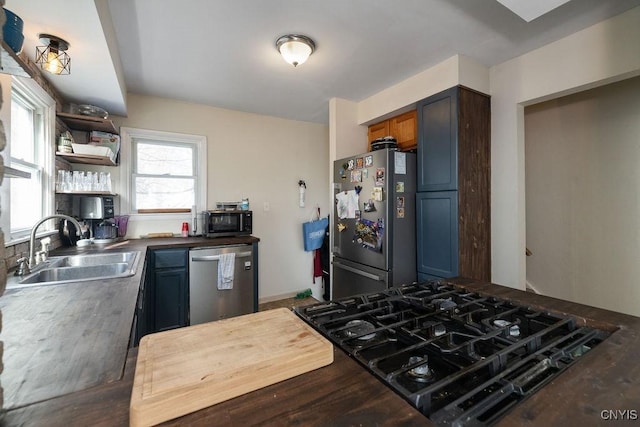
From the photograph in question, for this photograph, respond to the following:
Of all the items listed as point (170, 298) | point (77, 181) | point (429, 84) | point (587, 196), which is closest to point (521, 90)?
point (429, 84)

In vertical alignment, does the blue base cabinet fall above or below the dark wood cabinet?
below

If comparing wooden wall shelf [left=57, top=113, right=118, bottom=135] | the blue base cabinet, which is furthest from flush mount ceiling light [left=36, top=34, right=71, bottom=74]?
the blue base cabinet

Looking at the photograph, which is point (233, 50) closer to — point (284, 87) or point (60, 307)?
point (284, 87)

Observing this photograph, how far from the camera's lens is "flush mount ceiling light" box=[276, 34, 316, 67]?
6.43 ft

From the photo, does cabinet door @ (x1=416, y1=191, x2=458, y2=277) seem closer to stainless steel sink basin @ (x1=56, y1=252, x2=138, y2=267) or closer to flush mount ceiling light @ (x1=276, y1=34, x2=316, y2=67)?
flush mount ceiling light @ (x1=276, y1=34, x2=316, y2=67)

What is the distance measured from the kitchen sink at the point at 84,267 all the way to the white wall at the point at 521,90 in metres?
2.69

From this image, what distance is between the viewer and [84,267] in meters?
1.78

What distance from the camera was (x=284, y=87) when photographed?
109 inches

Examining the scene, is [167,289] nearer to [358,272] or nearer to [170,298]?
[170,298]

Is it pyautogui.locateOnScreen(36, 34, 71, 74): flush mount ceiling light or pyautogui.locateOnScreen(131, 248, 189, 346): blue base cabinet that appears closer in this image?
pyautogui.locateOnScreen(36, 34, 71, 74): flush mount ceiling light

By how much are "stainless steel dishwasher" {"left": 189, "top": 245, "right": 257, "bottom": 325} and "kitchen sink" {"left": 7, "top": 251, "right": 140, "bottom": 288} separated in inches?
25.1

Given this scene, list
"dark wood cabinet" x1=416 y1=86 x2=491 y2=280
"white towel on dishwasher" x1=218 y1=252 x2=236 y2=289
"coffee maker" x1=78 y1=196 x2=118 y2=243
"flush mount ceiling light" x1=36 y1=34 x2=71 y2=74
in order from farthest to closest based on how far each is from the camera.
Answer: "white towel on dishwasher" x1=218 y1=252 x2=236 y2=289
"coffee maker" x1=78 y1=196 x2=118 y2=243
"dark wood cabinet" x1=416 y1=86 x2=491 y2=280
"flush mount ceiling light" x1=36 y1=34 x2=71 y2=74

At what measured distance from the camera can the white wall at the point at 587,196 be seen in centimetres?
230

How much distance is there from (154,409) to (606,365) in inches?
35.6
